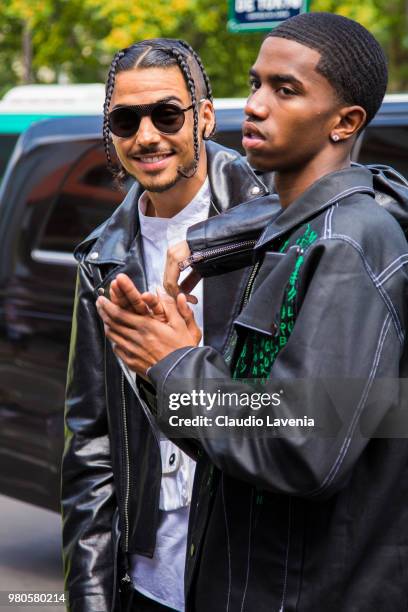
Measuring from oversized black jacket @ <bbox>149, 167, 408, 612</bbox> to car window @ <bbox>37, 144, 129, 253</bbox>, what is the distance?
10.9ft

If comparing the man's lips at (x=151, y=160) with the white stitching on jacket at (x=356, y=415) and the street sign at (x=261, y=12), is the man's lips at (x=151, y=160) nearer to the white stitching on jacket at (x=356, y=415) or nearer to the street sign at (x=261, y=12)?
the white stitching on jacket at (x=356, y=415)

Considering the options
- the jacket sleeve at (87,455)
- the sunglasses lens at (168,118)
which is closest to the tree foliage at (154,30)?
the sunglasses lens at (168,118)

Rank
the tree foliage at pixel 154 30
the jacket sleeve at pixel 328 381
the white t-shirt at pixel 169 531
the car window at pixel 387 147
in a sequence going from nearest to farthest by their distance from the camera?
the jacket sleeve at pixel 328 381 < the white t-shirt at pixel 169 531 < the car window at pixel 387 147 < the tree foliage at pixel 154 30

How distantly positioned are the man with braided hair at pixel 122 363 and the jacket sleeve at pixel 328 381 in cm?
88

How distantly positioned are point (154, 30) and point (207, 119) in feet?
40.5

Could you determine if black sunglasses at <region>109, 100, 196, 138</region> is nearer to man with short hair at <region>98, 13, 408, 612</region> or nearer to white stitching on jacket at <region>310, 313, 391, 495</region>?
man with short hair at <region>98, 13, 408, 612</region>

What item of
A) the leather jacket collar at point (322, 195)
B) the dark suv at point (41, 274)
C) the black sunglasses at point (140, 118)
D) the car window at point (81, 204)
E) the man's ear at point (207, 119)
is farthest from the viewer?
the car window at point (81, 204)

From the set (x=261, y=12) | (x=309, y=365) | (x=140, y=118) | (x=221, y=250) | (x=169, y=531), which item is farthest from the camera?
(x=261, y=12)

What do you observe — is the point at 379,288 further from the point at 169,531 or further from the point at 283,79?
the point at 169,531

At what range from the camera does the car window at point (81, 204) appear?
5.30 metres

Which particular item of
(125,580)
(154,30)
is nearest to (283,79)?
(125,580)

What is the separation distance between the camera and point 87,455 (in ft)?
9.30

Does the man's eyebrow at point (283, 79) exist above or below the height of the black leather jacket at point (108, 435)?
above

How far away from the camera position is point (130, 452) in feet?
9.04
